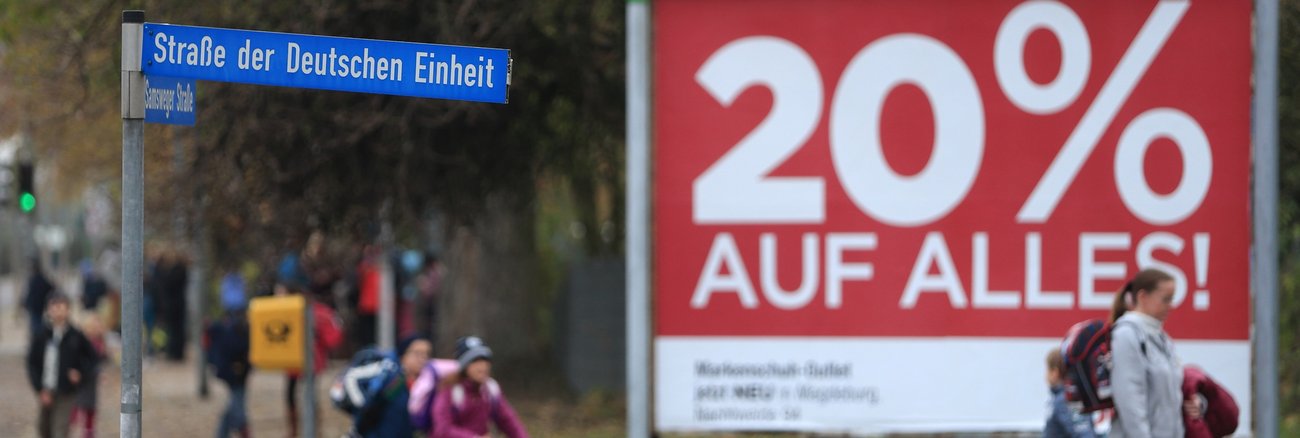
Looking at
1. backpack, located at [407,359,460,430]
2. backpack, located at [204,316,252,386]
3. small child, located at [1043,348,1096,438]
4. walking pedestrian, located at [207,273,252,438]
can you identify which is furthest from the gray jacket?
backpack, located at [204,316,252,386]

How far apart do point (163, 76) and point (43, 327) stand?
9871 mm

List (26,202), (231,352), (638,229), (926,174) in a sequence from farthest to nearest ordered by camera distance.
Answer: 1. (26,202)
2. (231,352)
3. (926,174)
4. (638,229)

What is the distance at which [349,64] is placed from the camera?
509 cm

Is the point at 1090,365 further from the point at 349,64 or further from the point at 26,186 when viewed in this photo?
the point at 26,186

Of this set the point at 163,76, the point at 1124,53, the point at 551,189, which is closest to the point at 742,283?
the point at 1124,53

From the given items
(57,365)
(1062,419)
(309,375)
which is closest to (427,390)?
(1062,419)

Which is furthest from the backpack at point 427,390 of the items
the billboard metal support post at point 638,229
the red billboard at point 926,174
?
the red billboard at point 926,174

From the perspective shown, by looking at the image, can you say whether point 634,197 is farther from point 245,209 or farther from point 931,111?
point 245,209

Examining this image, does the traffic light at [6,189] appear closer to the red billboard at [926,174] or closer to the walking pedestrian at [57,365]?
the walking pedestrian at [57,365]

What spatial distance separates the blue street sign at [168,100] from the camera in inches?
195

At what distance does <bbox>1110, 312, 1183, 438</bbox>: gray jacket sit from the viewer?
6656mm

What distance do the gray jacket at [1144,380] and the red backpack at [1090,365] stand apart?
0.30ft

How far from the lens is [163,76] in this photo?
500 centimetres

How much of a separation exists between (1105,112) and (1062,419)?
178cm
